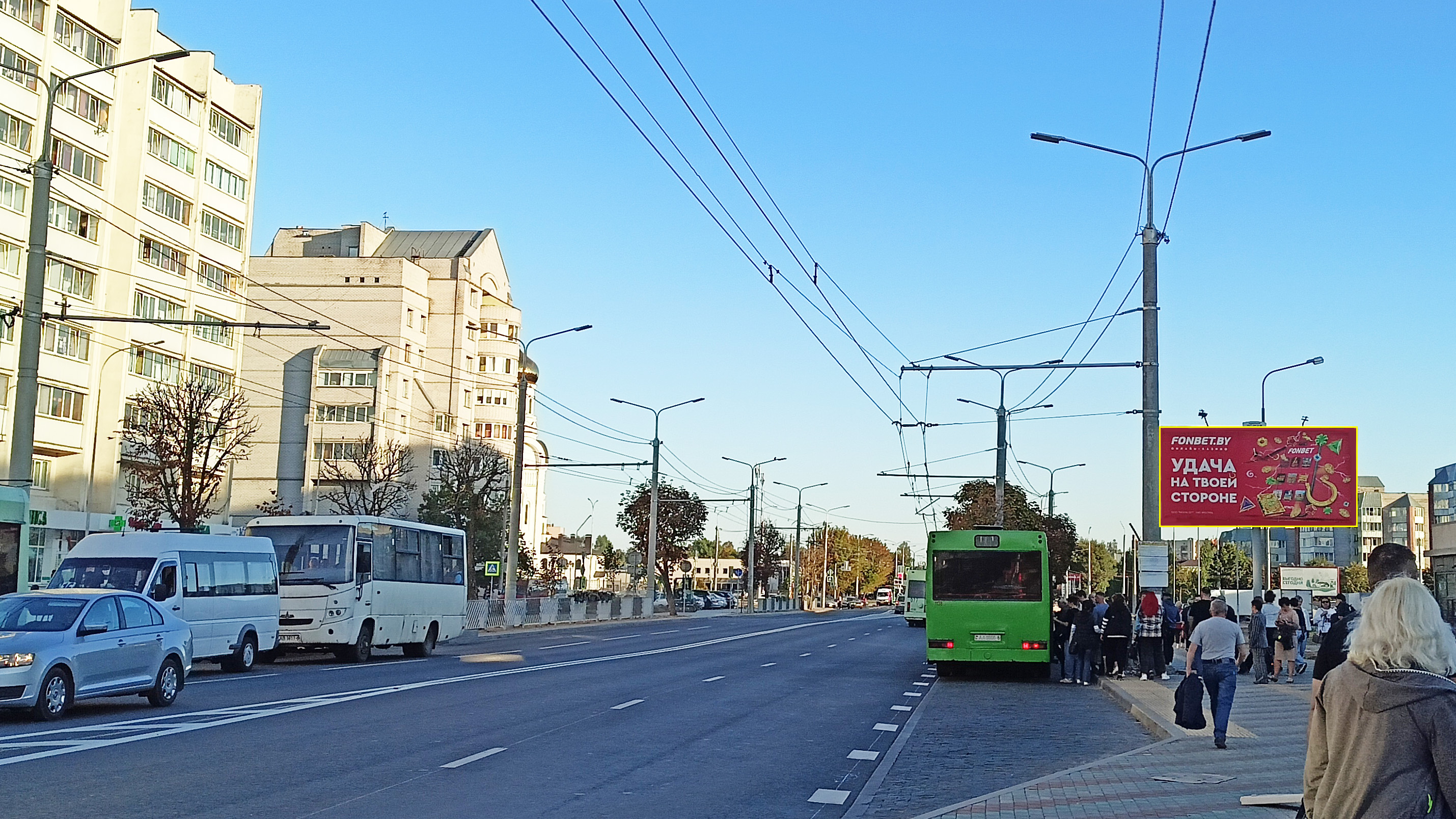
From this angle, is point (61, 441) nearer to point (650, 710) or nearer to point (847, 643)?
point (847, 643)

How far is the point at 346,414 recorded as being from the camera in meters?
89.6

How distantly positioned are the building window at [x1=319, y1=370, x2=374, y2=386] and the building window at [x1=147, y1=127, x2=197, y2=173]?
26017mm

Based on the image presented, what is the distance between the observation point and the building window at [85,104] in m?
56.0

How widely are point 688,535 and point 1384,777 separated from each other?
83658 mm

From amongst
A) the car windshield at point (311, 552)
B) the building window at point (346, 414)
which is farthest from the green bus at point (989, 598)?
the building window at point (346, 414)

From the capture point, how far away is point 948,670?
29.9 metres

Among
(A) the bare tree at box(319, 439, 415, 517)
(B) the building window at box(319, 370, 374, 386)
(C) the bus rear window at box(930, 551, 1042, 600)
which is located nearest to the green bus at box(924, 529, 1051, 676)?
(C) the bus rear window at box(930, 551, 1042, 600)

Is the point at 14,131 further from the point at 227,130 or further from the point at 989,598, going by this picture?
the point at 989,598

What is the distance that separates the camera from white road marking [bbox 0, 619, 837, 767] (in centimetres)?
1318

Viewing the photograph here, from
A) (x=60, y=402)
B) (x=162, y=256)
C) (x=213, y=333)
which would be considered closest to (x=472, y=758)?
(x=60, y=402)

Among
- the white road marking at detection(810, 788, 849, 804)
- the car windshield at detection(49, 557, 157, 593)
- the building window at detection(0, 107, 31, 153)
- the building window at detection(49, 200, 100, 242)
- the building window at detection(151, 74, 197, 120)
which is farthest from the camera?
the building window at detection(151, 74, 197, 120)

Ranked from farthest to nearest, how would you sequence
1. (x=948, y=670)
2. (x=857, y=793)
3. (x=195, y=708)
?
1. (x=948, y=670)
2. (x=195, y=708)
3. (x=857, y=793)

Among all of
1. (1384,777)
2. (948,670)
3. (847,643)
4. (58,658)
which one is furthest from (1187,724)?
(847,643)

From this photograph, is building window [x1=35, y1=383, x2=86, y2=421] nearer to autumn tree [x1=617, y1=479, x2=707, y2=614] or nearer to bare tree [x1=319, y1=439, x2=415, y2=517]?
bare tree [x1=319, y1=439, x2=415, y2=517]
